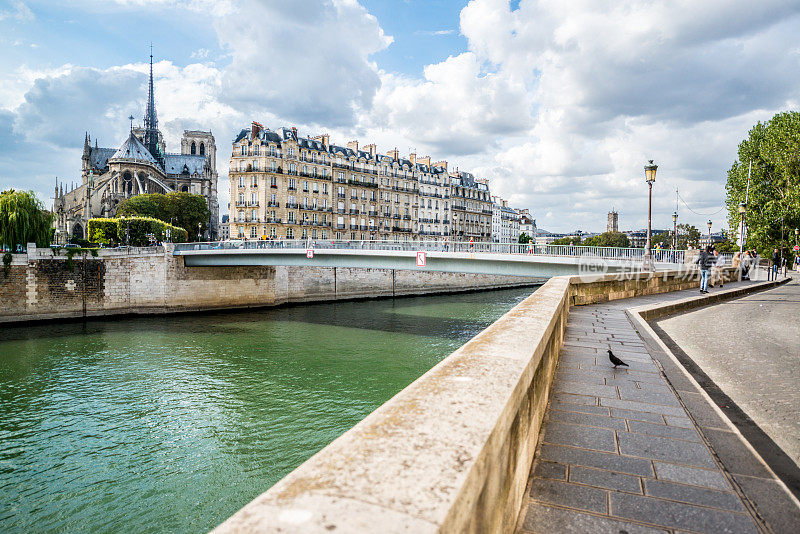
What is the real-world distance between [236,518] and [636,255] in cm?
2104

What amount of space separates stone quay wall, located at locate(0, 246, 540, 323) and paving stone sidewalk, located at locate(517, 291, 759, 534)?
101 ft

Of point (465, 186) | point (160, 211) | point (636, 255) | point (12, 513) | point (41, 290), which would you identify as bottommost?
point (12, 513)

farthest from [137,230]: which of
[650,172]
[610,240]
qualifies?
[610,240]

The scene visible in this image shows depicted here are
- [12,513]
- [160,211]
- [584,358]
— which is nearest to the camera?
[584,358]

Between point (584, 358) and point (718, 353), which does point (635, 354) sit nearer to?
point (584, 358)

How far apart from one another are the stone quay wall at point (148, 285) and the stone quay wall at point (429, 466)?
3152 cm

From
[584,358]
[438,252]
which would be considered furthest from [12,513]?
[438,252]

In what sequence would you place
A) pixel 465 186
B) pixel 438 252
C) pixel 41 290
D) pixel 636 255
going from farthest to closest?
1. pixel 465 186
2. pixel 41 290
3. pixel 438 252
4. pixel 636 255

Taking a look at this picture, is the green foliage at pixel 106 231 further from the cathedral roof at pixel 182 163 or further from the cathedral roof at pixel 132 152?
the cathedral roof at pixel 182 163

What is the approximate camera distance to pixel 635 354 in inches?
224

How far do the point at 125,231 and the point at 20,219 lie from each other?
18619 millimetres

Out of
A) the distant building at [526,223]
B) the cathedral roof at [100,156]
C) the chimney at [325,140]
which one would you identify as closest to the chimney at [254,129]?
the chimney at [325,140]

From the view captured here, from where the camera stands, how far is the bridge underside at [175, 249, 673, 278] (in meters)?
20.2

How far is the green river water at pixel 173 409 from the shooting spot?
816 centimetres
